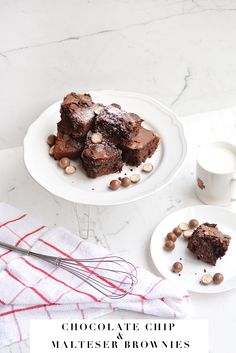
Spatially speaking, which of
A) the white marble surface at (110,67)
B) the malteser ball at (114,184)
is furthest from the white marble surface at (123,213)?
the malteser ball at (114,184)

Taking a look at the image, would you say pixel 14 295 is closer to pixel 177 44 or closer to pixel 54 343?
pixel 54 343

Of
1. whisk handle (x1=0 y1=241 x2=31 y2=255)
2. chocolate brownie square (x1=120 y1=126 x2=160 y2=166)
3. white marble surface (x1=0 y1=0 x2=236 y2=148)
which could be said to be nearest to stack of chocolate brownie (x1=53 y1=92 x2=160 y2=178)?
chocolate brownie square (x1=120 y1=126 x2=160 y2=166)

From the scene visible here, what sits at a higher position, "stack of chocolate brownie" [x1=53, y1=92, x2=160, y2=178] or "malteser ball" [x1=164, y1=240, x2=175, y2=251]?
"stack of chocolate brownie" [x1=53, y1=92, x2=160, y2=178]

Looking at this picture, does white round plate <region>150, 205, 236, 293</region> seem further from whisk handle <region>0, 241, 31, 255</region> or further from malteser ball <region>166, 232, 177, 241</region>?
whisk handle <region>0, 241, 31, 255</region>

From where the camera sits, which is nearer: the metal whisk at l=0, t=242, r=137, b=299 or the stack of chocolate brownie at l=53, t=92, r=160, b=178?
the metal whisk at l=0, t=242, r=137, b=299

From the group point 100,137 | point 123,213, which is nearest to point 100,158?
point 100,137

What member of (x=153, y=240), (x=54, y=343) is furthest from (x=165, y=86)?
(x=54, y=343)
